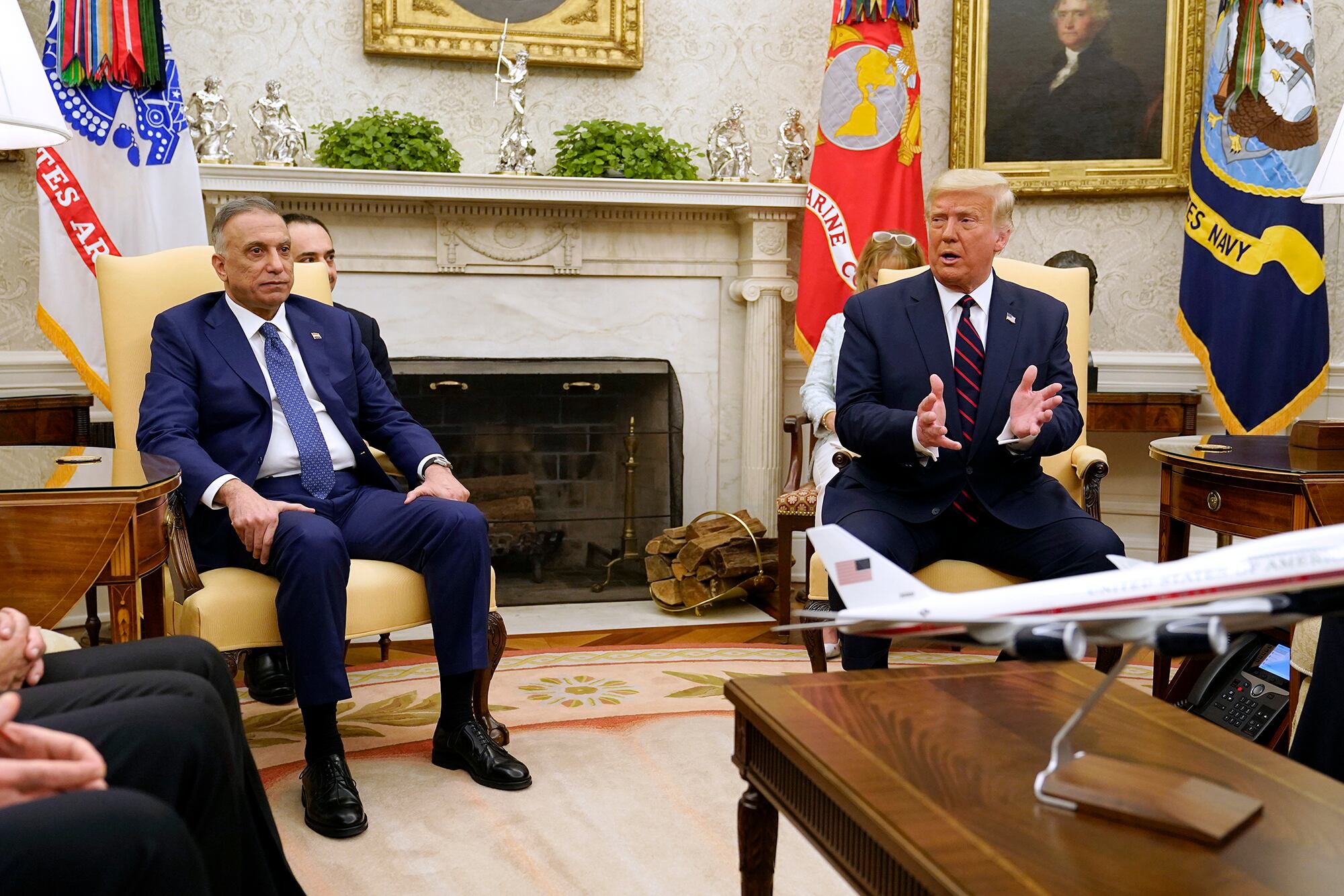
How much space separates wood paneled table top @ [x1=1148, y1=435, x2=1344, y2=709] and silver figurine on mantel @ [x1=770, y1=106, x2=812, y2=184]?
7.47 feet

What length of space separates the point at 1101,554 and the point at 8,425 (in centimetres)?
336

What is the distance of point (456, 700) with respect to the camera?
2.80 meters

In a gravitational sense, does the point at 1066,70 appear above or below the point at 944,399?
above

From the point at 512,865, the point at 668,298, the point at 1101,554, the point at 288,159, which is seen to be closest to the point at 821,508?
the point at 1101,554

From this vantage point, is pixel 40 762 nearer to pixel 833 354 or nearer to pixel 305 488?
pixel 305 488

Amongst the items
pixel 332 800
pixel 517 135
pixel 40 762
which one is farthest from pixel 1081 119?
pixel 40 762

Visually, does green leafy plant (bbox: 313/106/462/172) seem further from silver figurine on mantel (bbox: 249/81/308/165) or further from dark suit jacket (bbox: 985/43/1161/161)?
dark suit jacket (bbox: 985/43/1161/161)

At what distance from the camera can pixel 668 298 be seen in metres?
5.07

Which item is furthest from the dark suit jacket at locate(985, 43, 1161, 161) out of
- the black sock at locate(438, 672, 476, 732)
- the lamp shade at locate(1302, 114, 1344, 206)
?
the black sock at locate(438, 672, 476, 732)

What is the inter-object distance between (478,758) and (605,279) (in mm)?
2709

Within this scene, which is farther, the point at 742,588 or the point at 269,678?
the point at 742,588

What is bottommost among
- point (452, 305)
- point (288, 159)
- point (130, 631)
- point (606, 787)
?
point (606, 787)

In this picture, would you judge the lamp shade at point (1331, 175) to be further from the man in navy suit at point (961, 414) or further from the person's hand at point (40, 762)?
the person's hand at point (40, 762)

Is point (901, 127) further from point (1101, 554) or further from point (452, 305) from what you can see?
point (1101, 554)
